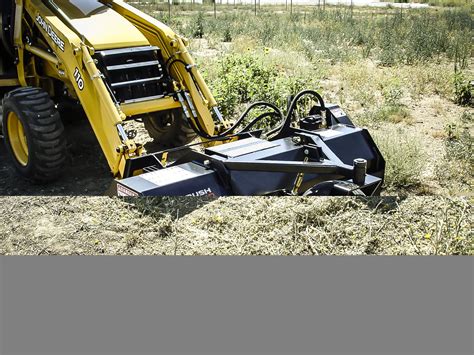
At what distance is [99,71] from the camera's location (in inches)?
142

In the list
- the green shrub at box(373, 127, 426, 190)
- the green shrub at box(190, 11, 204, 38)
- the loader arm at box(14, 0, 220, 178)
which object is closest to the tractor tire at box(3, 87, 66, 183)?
the loader arm at box(14, 0, 220, 178)

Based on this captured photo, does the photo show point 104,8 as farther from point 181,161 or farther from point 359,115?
point 359,115

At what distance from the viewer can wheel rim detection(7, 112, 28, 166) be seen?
159 inches

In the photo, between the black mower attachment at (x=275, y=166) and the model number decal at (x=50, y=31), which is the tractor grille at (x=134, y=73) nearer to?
the model number decal at (x=50, y=31)

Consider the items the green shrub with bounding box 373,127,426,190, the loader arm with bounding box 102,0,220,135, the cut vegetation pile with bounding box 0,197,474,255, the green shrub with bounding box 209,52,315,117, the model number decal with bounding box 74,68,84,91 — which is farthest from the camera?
the green shrub with bounding box 209,52,315,117

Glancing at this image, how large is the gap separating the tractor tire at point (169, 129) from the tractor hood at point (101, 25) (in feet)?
2.17

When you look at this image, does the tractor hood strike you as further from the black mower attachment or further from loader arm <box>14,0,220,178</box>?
the black mower attachment

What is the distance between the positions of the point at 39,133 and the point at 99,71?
55cm

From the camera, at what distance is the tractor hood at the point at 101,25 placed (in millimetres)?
3793

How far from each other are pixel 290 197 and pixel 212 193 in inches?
16.0

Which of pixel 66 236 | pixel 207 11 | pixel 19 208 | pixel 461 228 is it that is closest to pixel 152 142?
pixel 19 208

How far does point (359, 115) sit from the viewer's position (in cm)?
510

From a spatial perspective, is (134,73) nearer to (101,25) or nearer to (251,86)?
(101,25)

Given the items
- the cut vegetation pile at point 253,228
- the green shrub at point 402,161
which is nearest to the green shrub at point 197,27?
the green shrub at point 402,161
